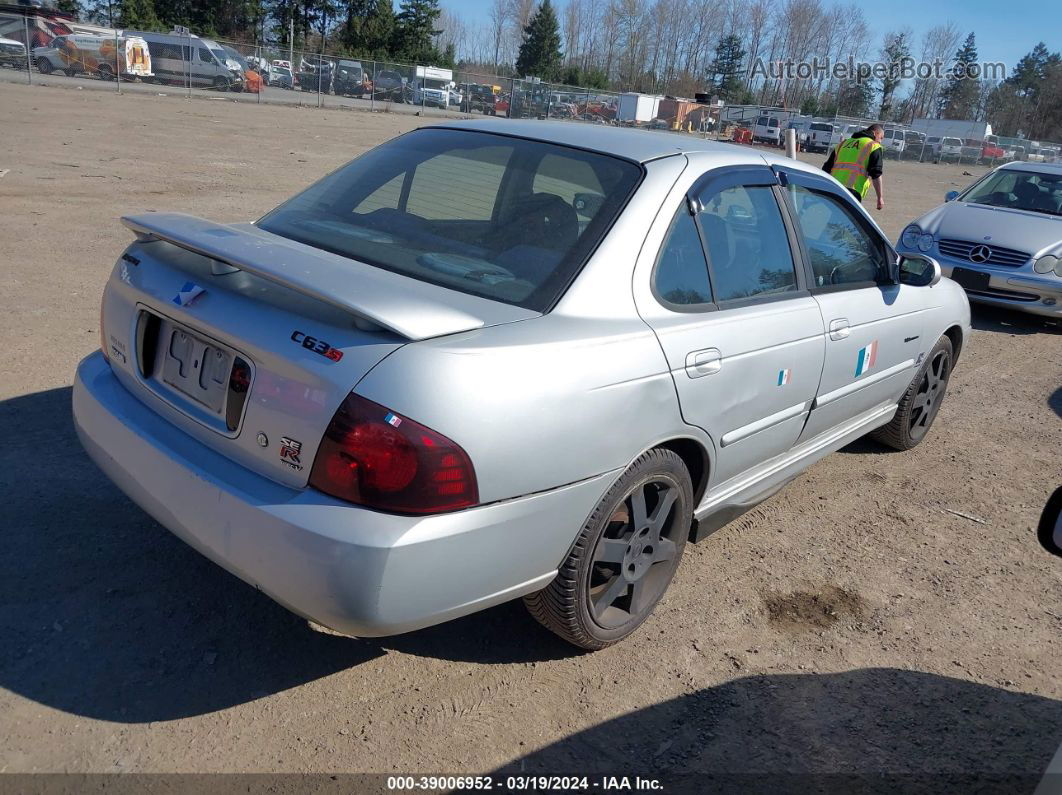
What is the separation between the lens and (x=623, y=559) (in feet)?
9.80

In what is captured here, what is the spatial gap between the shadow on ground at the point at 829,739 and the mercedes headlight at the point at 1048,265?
268 inches

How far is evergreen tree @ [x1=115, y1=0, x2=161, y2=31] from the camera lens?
57406 mm

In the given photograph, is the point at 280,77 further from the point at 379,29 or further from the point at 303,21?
the point at 303,21

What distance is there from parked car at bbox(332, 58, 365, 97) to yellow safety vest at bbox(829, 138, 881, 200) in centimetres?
3136

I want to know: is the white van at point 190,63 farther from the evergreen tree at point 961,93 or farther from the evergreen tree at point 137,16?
the evergreen tree at point 961,93

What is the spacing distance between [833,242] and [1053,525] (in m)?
2.47

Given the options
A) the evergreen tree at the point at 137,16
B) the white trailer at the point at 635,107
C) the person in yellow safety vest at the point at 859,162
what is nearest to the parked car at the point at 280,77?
the white trailer at the point at 635,107

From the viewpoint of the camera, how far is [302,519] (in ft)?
7.47

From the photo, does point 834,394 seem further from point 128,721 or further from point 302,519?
point 128,721

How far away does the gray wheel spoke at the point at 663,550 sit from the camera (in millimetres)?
3154

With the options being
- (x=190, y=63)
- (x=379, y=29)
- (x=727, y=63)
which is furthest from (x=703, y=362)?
(x=727, y=63)

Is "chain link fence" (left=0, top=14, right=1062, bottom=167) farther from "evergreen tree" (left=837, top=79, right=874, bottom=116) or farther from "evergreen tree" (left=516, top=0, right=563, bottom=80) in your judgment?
"evergreen tree" (left=837, top=79, right=874, bottom=116)

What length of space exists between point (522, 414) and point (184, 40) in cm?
3433

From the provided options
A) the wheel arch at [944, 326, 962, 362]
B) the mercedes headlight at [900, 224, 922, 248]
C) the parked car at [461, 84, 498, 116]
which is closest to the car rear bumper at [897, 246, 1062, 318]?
the mercedes headlight at [900, 224, 922, 248]
